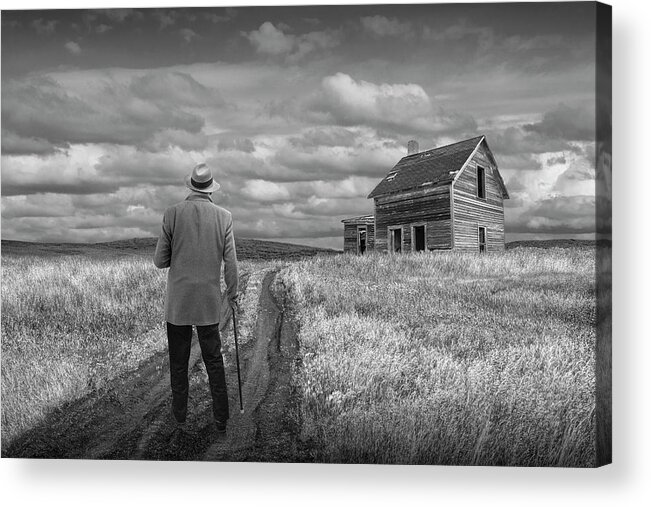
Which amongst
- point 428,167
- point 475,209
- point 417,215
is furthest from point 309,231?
point 417,215

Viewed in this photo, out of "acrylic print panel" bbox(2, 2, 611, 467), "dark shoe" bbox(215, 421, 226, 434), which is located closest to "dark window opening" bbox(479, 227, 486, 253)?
"acrylic print panel" bbox(2, 2, 611, 467)

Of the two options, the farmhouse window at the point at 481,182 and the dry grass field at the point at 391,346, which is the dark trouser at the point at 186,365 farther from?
the farmhouse window at the point at 481,182

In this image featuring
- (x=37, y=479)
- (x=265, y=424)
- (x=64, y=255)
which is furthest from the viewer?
(x=64, y=255)

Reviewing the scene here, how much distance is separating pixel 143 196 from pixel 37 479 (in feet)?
9.66

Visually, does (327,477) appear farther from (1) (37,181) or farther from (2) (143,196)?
(1) (37,181)

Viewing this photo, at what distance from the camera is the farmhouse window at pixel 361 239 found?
Answer: 21.1 feet

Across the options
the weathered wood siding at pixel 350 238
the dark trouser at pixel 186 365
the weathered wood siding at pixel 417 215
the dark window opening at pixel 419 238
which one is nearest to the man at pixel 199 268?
the dark trouser at pixel 186 365

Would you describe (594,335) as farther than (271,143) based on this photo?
No

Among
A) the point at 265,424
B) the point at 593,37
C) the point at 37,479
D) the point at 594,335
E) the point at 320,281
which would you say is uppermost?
the point at 593,37

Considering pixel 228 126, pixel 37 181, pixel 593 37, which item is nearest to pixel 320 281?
pixel 228 126

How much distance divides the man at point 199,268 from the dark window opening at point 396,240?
8.83ft

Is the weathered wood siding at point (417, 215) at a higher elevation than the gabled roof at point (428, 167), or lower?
lower

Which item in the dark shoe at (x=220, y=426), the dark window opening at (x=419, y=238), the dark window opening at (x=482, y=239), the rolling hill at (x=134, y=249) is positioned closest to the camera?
the dark shoe at (x=220, y=426)

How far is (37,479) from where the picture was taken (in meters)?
5.80
